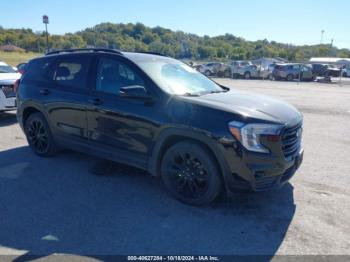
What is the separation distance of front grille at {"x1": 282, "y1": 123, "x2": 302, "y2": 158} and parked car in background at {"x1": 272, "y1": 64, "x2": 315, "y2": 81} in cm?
2823

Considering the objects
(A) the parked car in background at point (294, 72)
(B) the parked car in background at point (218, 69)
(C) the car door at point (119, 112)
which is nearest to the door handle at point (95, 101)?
(C) the car door at point (119, 112)

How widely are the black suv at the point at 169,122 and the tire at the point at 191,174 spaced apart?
0.01 m

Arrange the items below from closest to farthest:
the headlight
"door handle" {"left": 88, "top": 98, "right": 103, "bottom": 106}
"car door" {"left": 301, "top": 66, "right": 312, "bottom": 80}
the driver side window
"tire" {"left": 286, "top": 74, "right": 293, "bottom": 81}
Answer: the headlight → the driver side window → "door handle" {"left": 88, "top": 98, "right": 103, "bottom": 106} → "car door" {"left": 301, "top": 66, "right": 312, "bottom": 80} → "tire" {"left": 286, "top": 74, "right": 293, "bottom": 81}

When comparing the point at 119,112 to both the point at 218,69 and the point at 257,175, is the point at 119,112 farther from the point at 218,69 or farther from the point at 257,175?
the point at 218,69

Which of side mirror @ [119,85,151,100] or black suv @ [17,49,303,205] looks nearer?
black suv @ [17,49,303,205]

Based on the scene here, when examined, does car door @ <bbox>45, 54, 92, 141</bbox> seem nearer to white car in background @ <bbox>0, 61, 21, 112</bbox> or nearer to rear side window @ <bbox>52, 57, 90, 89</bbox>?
rear side window @ <bbox>52, 57, 90, 89</bbox>

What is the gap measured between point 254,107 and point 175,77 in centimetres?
124

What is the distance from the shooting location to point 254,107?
3951 mm

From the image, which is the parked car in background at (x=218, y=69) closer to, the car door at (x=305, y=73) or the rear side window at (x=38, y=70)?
the car door at (x=305, y=73)

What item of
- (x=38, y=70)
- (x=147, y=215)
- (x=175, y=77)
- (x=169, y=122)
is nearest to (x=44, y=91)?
(x=38, y=70)

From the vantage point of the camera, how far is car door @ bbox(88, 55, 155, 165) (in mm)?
4242

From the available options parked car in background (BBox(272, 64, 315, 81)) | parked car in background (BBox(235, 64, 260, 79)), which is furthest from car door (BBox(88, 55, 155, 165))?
parked car in background (BBox(235, 64, 260, 79))

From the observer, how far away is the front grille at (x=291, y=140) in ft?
12.4

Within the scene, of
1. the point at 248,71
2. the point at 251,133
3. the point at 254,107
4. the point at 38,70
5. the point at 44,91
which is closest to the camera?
the point at 251,133
